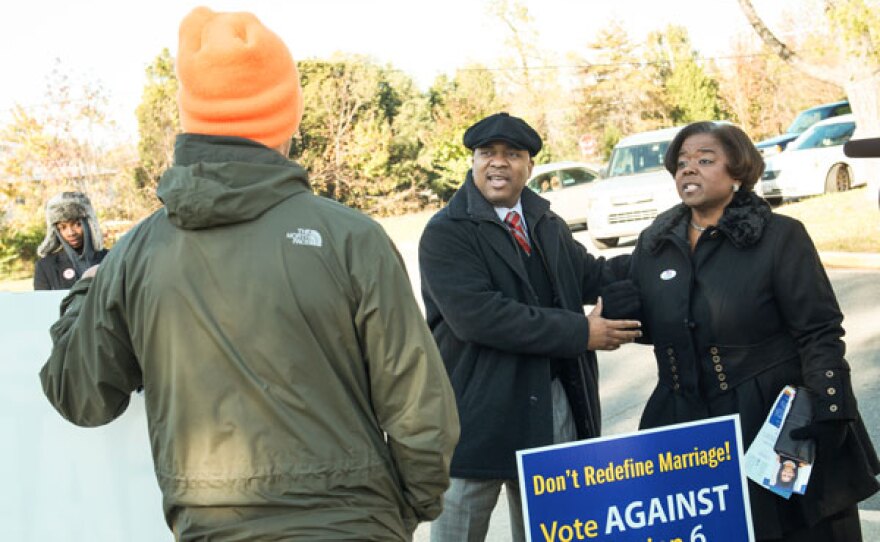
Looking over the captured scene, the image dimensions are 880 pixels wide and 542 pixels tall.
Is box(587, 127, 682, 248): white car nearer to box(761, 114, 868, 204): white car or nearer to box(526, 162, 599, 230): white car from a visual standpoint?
box(526, 162, 599, 230): white car

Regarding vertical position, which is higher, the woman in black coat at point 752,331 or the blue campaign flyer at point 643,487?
the woman in black coat at point 752,331

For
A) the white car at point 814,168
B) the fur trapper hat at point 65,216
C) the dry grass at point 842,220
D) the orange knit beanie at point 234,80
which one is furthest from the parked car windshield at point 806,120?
the orange knit beanie at point 234,80

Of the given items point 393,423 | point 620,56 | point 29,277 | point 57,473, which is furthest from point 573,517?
point 620,56

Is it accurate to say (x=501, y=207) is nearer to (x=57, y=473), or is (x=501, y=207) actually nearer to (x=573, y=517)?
(x=573, y=517)

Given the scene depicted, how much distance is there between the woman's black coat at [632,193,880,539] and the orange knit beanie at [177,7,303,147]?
1938 mm

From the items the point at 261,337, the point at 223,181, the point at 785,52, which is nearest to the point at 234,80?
the point at 223,181

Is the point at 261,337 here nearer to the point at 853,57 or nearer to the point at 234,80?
the point at 234,80

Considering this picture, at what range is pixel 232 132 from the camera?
2.34 meters

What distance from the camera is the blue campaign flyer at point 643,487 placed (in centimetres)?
345

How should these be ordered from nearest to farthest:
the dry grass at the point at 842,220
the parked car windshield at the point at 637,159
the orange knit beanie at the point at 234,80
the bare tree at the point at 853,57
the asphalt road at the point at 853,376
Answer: the orange knit beanie at the point at 234,80, the asphalt road at the point at 853,376, the dry grass at the point at 842,220, the bare tree at the point at 853,57, the parked car windshield at the point at 637,159

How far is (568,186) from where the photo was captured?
2303 cm

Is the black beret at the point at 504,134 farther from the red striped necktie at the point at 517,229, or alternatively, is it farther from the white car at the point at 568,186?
the white car at the point at 568,186

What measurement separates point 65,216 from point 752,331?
170 inches

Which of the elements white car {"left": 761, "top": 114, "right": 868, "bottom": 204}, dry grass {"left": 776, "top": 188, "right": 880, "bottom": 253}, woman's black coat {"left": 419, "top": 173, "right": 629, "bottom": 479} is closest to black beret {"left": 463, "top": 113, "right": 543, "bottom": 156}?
woman's black coat {"left": 419, "top": 173, "right": 629, "bottom": 479}
